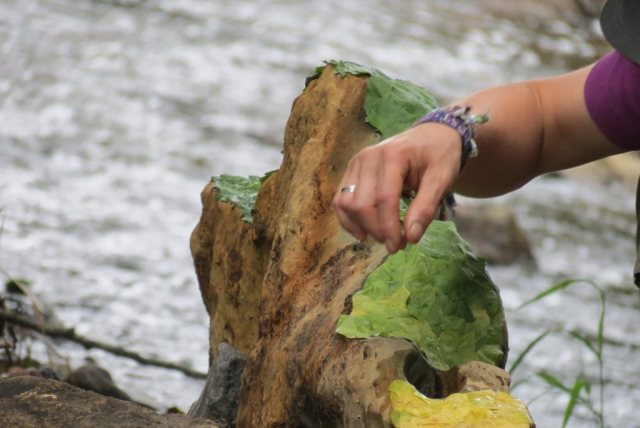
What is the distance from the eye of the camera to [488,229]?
4613mm

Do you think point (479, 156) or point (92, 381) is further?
point (92, 381)

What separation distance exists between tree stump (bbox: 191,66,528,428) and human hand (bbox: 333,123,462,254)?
178 mm

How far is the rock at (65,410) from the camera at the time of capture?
48.2 inches

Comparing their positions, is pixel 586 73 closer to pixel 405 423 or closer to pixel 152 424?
pixel 405 423

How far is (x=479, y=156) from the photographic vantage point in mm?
1396

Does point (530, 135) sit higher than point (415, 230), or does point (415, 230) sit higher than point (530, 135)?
point (530, 135)

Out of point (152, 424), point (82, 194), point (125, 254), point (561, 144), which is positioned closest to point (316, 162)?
point (561, 144)

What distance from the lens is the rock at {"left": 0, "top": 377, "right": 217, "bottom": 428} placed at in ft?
4.02

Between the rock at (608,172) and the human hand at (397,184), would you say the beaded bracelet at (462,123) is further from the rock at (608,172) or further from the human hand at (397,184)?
the rock at (608,172)

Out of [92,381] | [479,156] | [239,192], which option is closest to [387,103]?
[479,156]

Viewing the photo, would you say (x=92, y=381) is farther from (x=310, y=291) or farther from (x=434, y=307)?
(x=434, y=307)

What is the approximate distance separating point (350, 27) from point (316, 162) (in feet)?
21.8

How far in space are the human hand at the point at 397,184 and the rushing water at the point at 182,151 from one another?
1.71 metres

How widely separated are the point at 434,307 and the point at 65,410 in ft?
1.69
